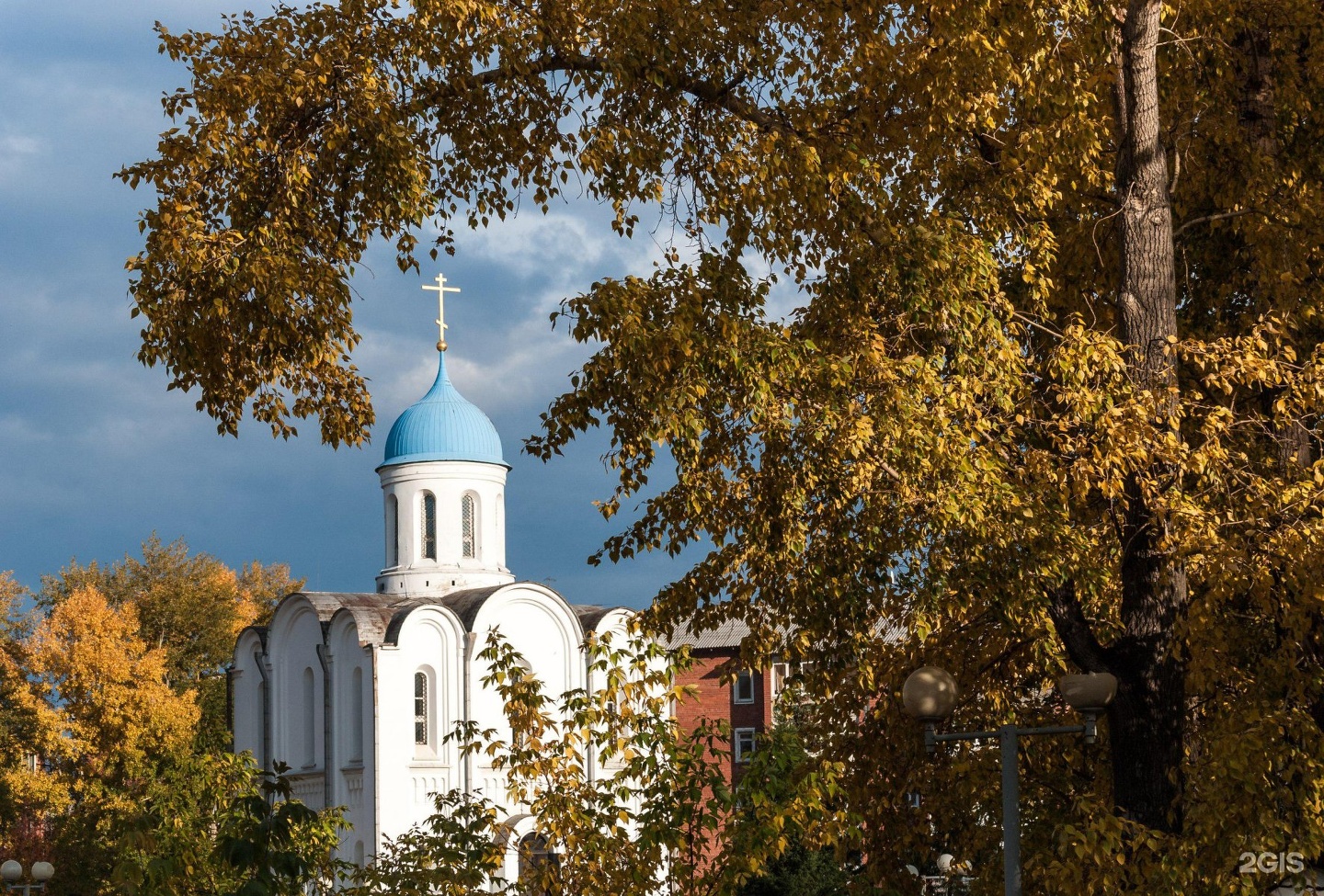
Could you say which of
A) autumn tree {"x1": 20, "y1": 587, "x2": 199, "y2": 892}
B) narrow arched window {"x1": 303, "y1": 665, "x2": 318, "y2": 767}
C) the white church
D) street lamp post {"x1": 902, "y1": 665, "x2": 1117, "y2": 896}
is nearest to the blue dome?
the white church

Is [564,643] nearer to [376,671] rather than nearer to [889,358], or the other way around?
[376,671]

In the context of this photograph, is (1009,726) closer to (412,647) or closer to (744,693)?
(412,647)

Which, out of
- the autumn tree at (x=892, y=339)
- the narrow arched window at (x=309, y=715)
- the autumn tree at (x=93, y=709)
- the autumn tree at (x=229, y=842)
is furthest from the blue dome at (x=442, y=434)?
the autumn tree at (x=892, y=339)

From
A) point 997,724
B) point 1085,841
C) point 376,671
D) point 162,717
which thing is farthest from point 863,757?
point 162,717

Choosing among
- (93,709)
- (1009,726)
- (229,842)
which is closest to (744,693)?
(93,709)

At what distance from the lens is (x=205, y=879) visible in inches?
671

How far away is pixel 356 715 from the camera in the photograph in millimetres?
41125

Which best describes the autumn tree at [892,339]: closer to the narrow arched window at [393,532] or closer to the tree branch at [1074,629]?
the tree branch at [1074,629]

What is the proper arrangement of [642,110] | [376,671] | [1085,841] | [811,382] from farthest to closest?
[376,671] < [642,110] < [811,382] < [1085,841]

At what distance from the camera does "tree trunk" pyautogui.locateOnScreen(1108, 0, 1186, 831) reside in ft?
38.1

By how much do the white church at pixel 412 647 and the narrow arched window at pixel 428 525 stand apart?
1.5 inches

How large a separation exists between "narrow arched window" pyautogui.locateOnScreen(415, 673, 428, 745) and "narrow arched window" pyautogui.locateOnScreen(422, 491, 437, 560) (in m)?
4.05

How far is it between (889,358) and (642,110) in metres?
2.50

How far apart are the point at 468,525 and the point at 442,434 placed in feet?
8.28
